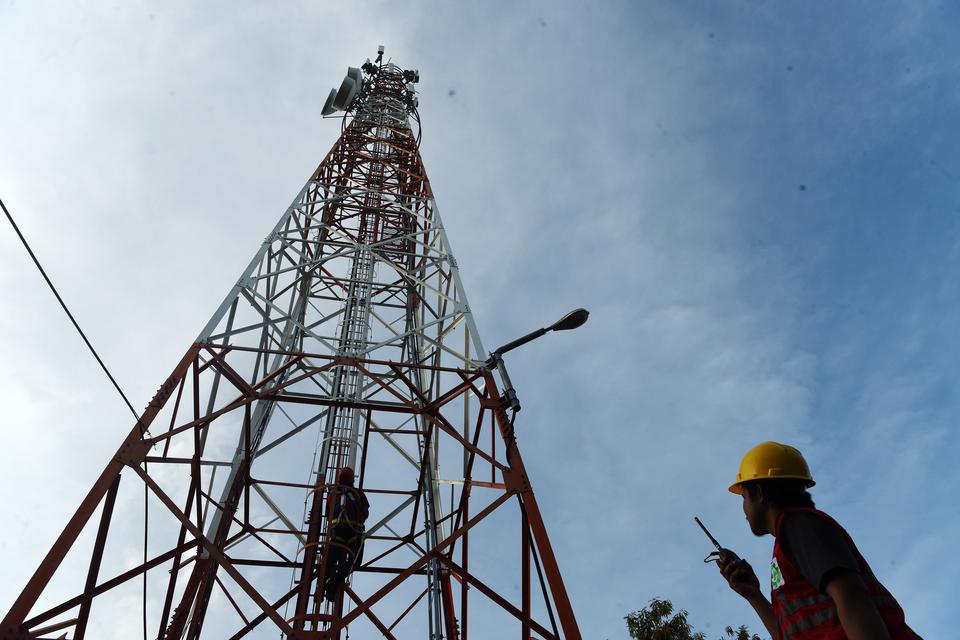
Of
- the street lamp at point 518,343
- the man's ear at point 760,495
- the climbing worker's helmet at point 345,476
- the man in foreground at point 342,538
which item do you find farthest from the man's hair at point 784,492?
the climbing worker's helmet at point 345,476

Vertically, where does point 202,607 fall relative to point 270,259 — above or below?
below

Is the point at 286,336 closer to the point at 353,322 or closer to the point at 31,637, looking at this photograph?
the point at 353,322

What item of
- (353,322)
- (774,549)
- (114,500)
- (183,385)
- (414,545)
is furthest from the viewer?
(353,322)

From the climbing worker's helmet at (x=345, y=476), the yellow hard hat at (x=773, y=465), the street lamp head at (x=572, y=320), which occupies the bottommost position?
the yellow hard hat at (x=773, y=465)

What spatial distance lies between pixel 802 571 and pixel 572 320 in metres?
5.92

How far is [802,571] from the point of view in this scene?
7.32ft

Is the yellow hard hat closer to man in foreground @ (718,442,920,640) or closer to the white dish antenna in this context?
man in foreground @ (718,442,920,640)

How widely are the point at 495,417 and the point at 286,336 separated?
403 centimetres

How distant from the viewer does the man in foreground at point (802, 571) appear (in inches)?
80.4

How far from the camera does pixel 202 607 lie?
334 inches

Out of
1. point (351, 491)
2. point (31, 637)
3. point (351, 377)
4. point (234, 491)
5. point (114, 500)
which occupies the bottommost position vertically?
point (31, 637)

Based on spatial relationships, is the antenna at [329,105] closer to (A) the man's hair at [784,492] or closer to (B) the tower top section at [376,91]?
(B) the tower top section at [376,91]

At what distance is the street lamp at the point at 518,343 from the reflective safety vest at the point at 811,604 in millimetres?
5371

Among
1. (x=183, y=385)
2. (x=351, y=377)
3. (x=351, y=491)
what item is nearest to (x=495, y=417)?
(x=351, y=491)
